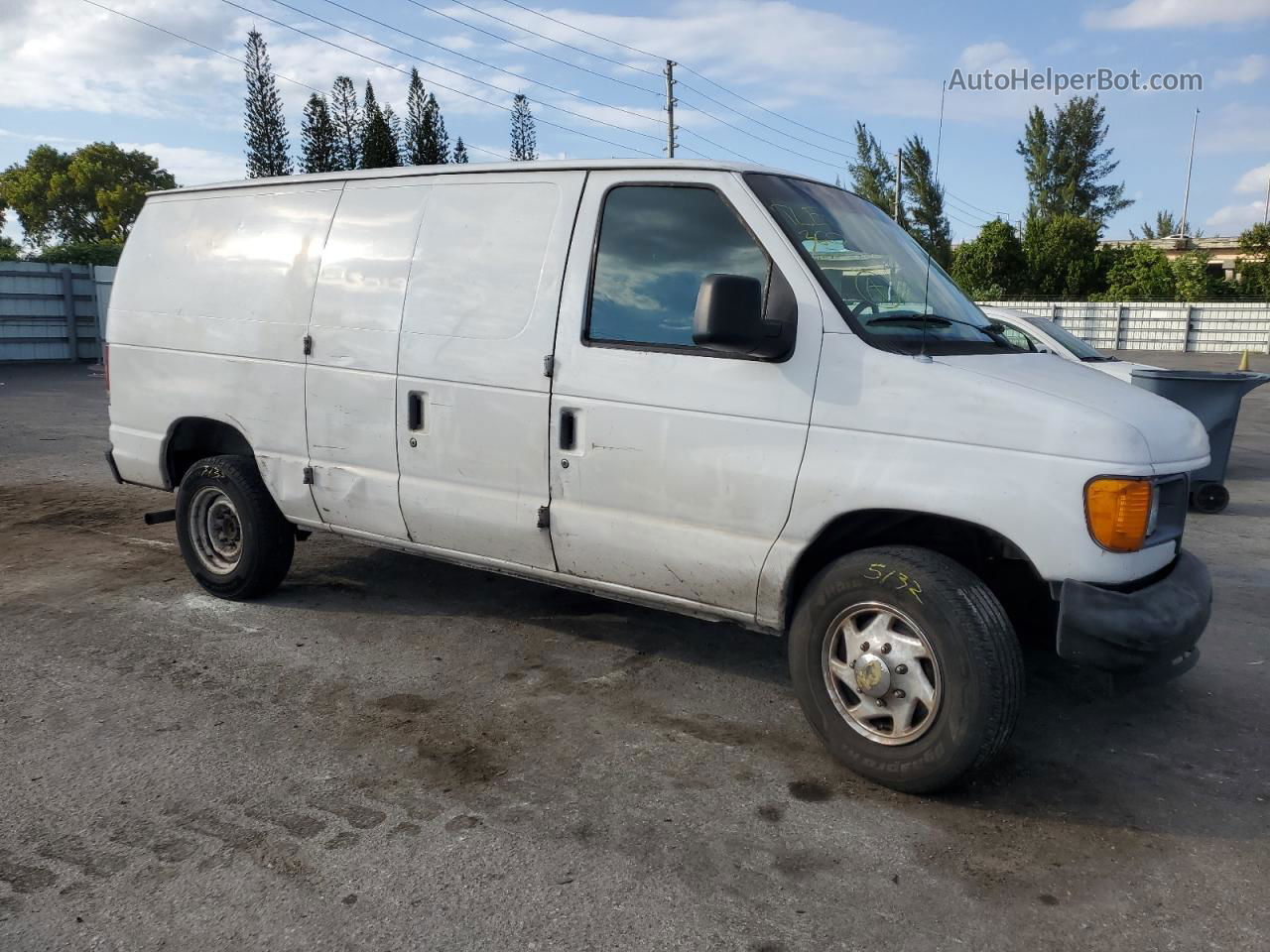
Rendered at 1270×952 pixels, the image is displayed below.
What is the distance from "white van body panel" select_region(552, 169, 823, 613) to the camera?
3.70 m

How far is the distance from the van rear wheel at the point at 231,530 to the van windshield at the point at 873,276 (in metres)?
3.13

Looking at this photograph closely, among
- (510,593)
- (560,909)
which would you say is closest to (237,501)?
(510,593)

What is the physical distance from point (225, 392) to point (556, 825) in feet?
10.6

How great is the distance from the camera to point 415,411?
4.62 metres

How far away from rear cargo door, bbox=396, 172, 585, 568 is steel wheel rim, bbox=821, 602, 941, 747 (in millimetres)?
1347

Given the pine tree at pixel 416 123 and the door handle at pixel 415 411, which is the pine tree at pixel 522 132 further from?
the door handle at pixel 415 411

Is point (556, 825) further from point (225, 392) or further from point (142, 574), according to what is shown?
point (142, 574)

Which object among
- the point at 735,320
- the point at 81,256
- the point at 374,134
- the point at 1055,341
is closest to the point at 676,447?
the point at 735,320

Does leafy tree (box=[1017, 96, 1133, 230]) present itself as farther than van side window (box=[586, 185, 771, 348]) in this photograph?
Yes

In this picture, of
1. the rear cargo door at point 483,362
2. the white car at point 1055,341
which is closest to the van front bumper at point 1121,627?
the rear cargo door at point 483,362

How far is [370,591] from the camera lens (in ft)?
19.0

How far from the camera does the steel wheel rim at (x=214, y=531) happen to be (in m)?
5.54

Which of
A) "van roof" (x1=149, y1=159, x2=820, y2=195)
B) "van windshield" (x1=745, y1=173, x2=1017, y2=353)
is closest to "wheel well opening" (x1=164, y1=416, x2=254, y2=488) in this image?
"van roof" (x1=149, y1=159, x2=820, y2=195)

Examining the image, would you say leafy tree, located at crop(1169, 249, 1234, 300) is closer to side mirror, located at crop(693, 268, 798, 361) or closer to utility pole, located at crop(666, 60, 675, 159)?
utility pole, located at crop(666, 60, 675, 159)
